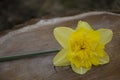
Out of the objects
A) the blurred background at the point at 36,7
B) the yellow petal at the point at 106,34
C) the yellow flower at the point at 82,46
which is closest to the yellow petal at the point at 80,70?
the yellow flower at the point at 82,46

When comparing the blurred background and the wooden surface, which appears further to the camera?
the blurred background

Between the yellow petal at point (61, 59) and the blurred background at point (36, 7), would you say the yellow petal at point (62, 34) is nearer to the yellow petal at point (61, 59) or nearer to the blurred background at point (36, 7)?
the yellow petal at point (61, 59)

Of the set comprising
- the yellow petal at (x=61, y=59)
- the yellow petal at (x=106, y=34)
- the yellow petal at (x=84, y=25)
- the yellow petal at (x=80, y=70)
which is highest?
the yellow petal at (x=84, y=25)

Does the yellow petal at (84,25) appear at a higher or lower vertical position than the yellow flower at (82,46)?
higher

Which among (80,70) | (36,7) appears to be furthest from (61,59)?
(36,7)

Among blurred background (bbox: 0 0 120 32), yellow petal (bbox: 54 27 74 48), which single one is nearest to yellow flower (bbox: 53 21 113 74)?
yellow petal (bbox: 54 27 74 48)

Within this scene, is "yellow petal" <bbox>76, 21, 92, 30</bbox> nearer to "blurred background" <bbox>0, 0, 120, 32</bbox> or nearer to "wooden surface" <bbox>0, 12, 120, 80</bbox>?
"wooden surface" <bbox>0, 12, 120, 80</bbox>

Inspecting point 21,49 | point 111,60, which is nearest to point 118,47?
point 111,60
